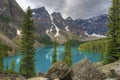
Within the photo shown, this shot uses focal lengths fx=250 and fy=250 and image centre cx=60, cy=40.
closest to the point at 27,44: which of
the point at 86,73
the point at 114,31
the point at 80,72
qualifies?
the point at 114,31

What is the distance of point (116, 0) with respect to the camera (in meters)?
57.5

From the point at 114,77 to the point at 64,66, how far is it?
7.87m

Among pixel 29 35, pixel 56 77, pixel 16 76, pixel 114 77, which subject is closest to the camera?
pixel 114 77

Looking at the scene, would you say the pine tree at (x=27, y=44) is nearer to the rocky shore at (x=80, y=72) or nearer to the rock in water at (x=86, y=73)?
the rocky shore at (x=80, y=72)

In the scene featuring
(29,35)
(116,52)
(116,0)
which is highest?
(116,0)

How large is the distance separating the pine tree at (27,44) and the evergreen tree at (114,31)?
2177 cm

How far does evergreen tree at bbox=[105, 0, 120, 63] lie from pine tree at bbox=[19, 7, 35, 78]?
71.4 ft

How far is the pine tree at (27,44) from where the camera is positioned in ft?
220

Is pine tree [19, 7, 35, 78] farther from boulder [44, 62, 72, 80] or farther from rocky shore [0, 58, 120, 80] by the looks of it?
rocky shore [0, 58, 120, 80]

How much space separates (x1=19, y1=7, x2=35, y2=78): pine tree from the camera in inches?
2638

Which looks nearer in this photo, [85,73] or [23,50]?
[85,73]

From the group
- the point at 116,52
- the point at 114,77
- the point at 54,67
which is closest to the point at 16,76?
the point at 54,67

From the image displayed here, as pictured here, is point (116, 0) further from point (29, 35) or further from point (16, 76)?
point (16, 76)

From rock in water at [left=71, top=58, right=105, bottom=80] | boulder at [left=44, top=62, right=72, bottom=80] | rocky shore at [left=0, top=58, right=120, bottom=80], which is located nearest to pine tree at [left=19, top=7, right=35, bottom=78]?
boulder at [left=44, top=62, right=72, bottom=80]
